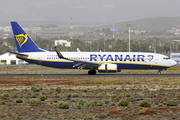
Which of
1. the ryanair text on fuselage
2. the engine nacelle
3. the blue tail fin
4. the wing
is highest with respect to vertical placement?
the blue tail fin

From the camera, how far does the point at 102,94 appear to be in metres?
28.2

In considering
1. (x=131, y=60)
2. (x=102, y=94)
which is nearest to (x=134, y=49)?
(x=131, y=60)

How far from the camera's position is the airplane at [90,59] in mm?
49594

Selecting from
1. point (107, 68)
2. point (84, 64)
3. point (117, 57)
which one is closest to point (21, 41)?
point (84, 64)

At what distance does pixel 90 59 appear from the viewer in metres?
50.4

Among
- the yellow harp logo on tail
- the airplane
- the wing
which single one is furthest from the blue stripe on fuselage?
the yellow harp logo on tail

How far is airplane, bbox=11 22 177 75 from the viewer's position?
49.6m

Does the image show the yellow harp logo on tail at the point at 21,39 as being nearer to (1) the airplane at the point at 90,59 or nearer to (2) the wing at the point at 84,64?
(1) the airplane at the point at 90,59

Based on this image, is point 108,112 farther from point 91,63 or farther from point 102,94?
point 91,63

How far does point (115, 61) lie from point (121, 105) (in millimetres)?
27589

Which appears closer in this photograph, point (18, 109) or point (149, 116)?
point (149, 116)

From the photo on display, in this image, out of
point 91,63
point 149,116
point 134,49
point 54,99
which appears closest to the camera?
point 149,116

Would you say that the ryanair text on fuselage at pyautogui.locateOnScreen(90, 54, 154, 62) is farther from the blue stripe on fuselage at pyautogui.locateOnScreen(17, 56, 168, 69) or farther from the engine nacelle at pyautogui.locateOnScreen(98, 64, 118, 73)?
the engine nacelle at pyautogui.locateOnScreen(98, 64, 118, 73)

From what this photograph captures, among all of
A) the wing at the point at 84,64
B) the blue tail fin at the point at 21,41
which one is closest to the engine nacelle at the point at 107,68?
the wing at the point at 84,64
